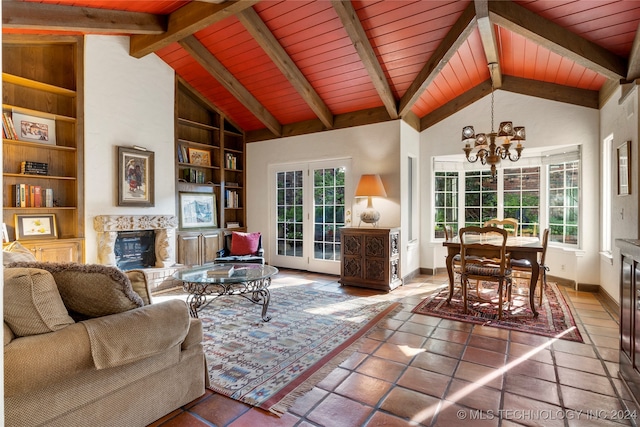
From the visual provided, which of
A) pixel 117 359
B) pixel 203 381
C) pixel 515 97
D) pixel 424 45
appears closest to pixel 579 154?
pixel 515 97

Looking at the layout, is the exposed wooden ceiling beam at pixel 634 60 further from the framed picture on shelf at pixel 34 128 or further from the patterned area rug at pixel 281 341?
the framed picture on shelf at pixel 34 128

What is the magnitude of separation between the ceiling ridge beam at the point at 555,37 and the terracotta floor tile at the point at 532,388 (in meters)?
3.07

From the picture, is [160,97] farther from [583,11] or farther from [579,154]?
[579,154]

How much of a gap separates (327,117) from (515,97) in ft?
9.25

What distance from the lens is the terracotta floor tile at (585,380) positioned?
7.31ft

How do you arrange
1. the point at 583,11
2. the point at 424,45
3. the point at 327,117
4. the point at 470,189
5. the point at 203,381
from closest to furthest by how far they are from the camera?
the point at 203,381 < the point at 583,11 < the point at 424,45 < the point at 327,117 < the point at 470,189

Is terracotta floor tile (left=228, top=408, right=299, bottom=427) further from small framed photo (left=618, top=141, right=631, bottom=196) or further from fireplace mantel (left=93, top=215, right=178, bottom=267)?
small framed photo (left=618, top=141, right=631, bottom=196)

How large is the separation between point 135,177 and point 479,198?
5.45 m

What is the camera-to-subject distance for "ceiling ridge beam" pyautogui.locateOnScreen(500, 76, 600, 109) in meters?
4.66

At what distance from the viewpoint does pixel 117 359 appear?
1660 mm

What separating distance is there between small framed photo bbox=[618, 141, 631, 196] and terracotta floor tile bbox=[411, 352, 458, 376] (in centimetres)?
268

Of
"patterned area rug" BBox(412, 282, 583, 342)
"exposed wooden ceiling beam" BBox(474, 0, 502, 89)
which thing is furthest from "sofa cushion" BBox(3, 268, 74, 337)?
"exposed wooden ceiling beam" BBox(474, 0, 502, 89)

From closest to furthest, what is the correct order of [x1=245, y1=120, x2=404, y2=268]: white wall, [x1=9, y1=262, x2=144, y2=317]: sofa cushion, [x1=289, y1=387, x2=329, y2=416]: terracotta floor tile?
[x1=9, y1=262, x2=144, y2=317]: sofa cushion, [x1=289, y1=387, x2=329, y2=416]: terracotta floor tile, [x1=245, y1=120, x2=404, y2=268]: white wall

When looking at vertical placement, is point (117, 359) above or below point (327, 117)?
below
